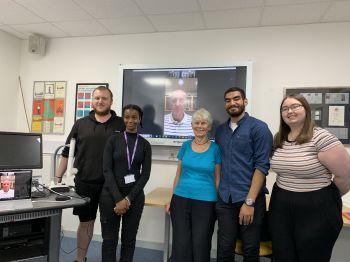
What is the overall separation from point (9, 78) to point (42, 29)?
0.81 m

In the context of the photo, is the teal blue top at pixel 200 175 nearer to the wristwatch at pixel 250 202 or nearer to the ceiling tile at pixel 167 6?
the wristwatch at pixel 250 202

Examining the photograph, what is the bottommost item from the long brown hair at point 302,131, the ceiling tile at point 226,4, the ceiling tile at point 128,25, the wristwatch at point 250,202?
the wristwatch at point 250,202

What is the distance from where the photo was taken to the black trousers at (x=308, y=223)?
5.10 feet

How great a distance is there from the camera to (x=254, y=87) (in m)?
2.93

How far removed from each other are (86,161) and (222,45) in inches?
76.0

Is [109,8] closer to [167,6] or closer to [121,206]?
[167,6]

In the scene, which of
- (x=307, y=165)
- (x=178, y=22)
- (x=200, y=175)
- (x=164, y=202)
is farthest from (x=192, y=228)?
(x=178, y=22)

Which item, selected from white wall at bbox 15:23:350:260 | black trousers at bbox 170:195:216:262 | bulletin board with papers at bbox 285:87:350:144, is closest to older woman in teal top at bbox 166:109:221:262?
black trousers at bbox 170:195:216:262

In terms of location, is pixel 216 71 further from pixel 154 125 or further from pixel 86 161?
pixel 86 161

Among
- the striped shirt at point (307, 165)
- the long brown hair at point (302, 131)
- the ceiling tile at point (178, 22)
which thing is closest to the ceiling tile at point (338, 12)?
the ceiling tile at point (178, 22)

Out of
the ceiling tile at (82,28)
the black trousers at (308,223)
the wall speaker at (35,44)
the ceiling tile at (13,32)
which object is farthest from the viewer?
the wall speaker at (35,44)

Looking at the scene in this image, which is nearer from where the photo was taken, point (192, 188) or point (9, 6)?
point (192, 188)

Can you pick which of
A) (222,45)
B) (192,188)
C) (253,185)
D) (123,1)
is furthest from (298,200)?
(123,1)

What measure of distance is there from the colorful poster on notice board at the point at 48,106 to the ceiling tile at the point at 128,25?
0.97 m
